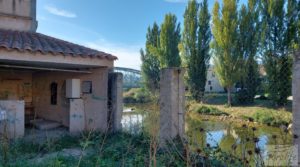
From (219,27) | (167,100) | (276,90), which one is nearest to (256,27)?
(219,27)

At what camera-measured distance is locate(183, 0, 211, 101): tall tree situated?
27156 mm

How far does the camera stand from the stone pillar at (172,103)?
586 cm

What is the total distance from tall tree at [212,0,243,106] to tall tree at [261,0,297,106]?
7.51ft

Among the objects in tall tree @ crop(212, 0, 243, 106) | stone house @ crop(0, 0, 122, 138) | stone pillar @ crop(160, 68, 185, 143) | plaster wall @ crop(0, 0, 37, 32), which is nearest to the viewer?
stone pillar @ crop(160, 68, 185, 143)

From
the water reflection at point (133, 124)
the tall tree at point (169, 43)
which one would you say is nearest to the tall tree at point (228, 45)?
A: the tall tree at point (169, 43)

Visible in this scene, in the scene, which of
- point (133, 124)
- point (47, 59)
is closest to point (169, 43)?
point (133, 124)

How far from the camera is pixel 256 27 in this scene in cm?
2389

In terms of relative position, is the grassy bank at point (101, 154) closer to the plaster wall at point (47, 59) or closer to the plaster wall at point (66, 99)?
the plaster wall at point (66, 99)

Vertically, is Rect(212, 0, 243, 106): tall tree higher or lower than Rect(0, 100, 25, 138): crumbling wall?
higher

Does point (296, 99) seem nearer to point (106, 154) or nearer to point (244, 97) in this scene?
point (106, 154)

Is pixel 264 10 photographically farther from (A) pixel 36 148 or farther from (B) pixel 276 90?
(A) pixel 36 148

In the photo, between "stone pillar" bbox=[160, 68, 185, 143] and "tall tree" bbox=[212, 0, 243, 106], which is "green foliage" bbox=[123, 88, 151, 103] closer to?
"stone pillar" bbox=[160, 68, 185, 143]

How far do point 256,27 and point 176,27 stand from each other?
10.1 metres

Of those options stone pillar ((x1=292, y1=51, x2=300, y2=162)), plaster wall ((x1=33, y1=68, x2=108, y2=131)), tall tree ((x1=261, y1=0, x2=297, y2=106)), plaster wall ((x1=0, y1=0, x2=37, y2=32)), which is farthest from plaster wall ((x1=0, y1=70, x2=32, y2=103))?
tall tree ((x1=261, y1=0, x2=297, y2=106))
